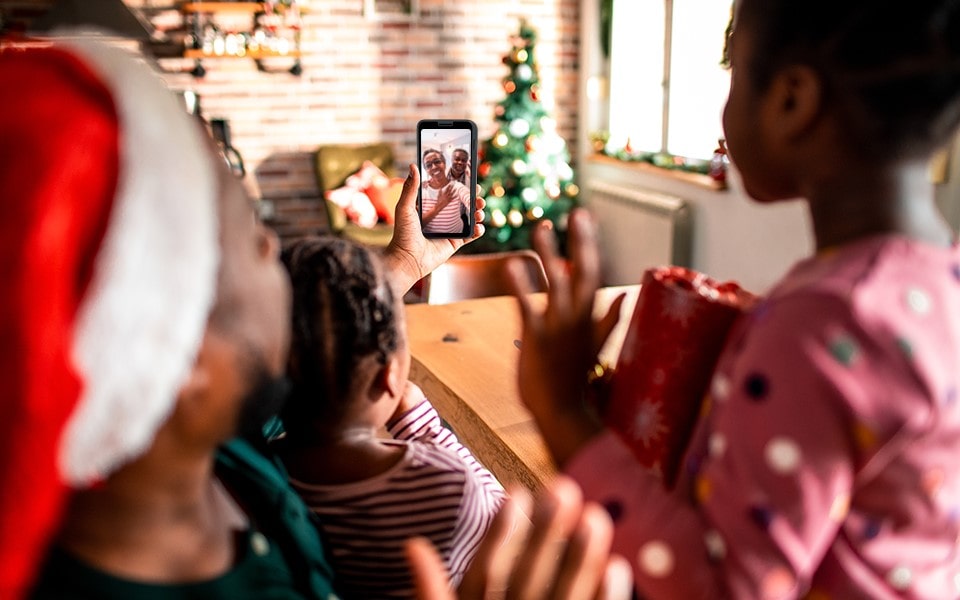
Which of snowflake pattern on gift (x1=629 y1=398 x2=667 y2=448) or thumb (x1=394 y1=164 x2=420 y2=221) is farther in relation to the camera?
thumb (x1=394 y1=164 x2=420 y2=221)

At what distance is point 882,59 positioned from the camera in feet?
1.91

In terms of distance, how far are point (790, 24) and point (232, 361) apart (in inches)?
18.2

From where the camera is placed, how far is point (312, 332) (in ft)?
2.70

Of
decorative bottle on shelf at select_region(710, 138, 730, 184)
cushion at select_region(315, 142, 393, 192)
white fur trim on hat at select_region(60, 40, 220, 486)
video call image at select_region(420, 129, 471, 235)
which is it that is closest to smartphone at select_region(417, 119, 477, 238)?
video call image at select_region(420, 129, 471, 235)

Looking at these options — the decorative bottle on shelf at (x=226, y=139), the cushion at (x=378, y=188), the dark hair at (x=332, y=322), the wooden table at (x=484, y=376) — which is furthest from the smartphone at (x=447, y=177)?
the decorative bottle on shelf at (x=226, y=139)

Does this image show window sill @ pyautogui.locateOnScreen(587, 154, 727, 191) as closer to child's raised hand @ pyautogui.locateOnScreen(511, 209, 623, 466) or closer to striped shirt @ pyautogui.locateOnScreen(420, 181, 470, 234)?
striped shirt @ pyautogui.locateOnScreen(420, 181, 470, 234)

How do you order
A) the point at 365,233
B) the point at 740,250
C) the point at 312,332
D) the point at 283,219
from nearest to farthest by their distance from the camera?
1. the point at 312,332
2. the point at 740,250
3. the point at 365,233
4. the point at 283,219

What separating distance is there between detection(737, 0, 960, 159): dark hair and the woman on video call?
901mm

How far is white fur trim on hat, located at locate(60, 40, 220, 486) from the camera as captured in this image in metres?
0.43

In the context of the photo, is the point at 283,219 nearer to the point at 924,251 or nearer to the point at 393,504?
the point at 393,504

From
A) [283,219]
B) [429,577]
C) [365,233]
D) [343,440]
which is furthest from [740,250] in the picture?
[429,577]

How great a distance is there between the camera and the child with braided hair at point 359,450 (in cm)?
83

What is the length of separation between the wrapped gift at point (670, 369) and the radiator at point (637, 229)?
11.2 ft

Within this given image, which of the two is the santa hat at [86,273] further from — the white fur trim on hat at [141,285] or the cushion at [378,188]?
the cushion at [378,188]
